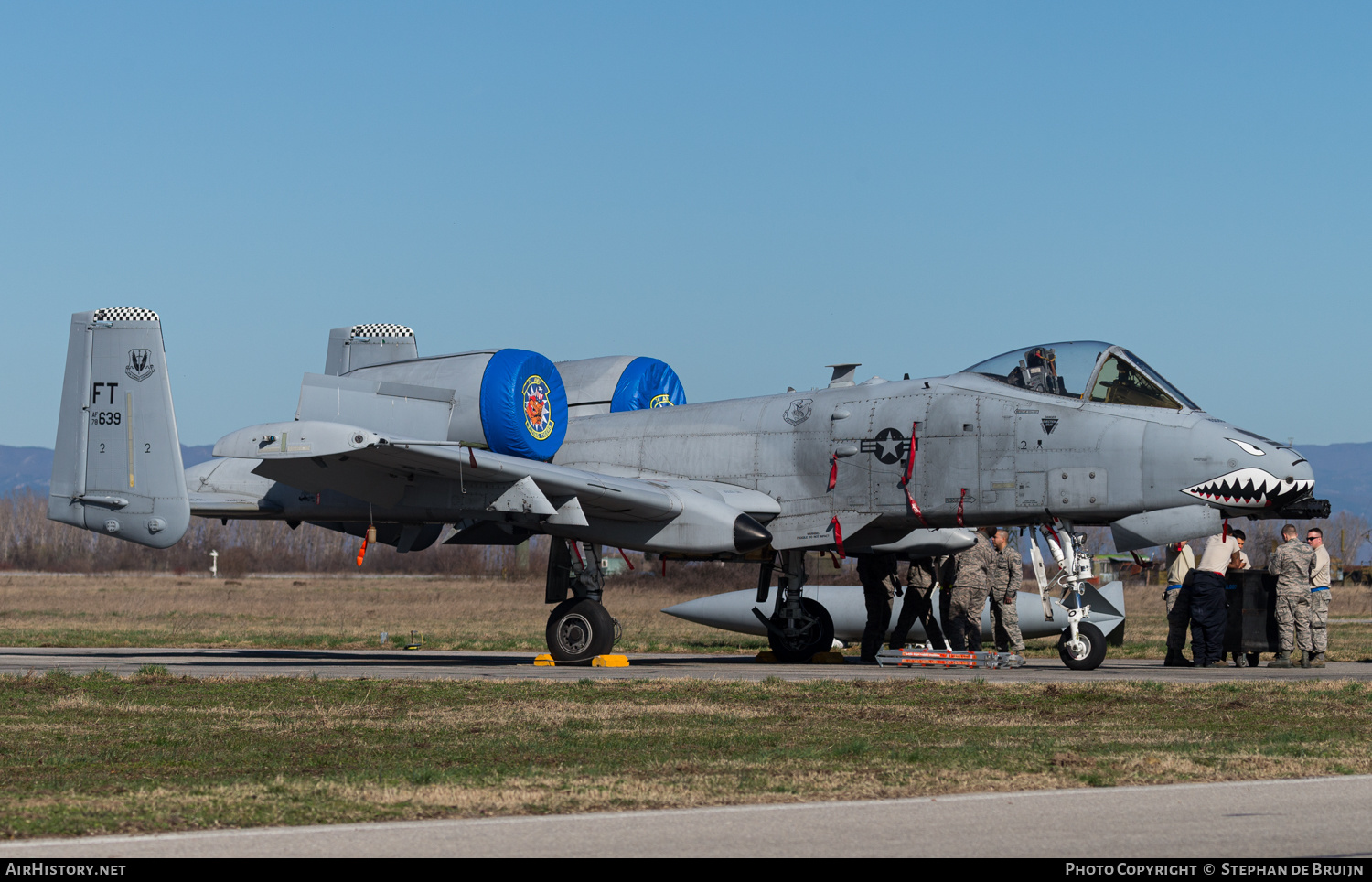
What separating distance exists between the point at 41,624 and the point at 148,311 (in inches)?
630

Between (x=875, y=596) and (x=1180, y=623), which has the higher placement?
(x=875, y=596)

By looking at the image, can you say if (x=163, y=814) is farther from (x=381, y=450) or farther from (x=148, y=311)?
(x=148, y=311)

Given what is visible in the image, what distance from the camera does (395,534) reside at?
21406 mm

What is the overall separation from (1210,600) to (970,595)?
120 inches

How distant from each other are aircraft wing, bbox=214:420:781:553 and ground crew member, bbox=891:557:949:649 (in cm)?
310

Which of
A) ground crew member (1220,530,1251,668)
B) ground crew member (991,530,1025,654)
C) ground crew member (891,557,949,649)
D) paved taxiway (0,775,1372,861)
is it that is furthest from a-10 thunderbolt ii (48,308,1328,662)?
paved taxiway (0,775,1372,861)

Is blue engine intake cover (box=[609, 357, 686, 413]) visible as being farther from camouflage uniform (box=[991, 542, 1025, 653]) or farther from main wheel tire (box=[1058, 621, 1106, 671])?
main wheel tire (box=[1058, 621, 1106, 671])

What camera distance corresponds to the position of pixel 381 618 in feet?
127

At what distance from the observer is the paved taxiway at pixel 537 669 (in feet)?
53.0

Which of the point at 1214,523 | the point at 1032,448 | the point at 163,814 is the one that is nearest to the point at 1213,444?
the point at 1214,523

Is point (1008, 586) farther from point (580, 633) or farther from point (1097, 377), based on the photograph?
point (580, 633)

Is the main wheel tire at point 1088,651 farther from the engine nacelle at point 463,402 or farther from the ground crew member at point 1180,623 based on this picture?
the engine nacelle at point 463,402

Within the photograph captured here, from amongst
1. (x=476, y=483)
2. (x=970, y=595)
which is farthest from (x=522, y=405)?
(x=970, y=595)

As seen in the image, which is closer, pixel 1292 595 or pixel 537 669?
pixel 537 669
